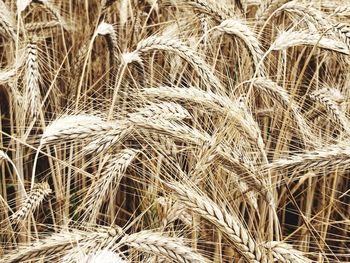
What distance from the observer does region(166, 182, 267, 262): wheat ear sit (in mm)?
1397

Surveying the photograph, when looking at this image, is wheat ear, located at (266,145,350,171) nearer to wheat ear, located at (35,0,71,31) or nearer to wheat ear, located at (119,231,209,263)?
wheat ear, located at (119,231,209,263)

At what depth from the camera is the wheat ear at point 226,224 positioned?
1.40 metres

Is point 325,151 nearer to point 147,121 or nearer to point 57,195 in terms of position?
point 147,121

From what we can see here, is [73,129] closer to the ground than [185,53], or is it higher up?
closer to the ground

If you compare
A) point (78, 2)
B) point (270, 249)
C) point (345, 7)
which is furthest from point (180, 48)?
point (78, 2)

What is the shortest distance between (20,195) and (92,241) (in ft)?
2.65

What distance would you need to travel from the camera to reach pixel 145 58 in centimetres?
256

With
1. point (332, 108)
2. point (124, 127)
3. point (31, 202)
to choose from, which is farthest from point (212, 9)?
point (31, 202)

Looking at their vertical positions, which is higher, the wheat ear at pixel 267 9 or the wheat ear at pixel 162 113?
the wheat ear at pixel 267 9

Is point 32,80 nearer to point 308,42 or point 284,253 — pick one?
point 308,42

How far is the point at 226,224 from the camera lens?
1.41 meters

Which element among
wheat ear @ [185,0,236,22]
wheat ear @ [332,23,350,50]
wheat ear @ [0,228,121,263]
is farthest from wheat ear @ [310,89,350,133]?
wheat ear @ [0,228,121,263]

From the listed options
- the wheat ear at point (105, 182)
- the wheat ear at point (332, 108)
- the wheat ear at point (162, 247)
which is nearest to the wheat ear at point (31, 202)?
the wheat ear at point (105, 182)

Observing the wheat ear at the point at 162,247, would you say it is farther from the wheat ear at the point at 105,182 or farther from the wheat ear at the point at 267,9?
the wheat ear at the point at 267,9
